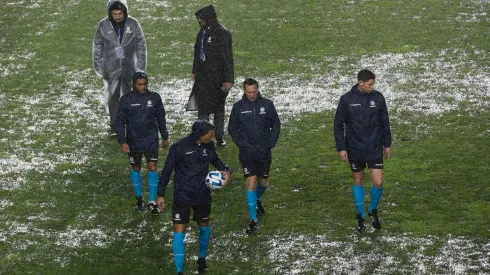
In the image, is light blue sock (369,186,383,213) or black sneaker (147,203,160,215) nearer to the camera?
light blue sock (369,186,383,213)

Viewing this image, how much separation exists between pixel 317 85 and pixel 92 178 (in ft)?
17.4

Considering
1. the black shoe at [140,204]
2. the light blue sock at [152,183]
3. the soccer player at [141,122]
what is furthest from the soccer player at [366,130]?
the black shoe at [140,204]

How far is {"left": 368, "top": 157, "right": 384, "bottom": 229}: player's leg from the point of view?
1287 cm

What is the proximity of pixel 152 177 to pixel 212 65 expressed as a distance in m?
2.74

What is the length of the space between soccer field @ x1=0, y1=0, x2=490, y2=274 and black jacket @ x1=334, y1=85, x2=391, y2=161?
1017mm

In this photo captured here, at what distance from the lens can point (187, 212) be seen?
1173cm

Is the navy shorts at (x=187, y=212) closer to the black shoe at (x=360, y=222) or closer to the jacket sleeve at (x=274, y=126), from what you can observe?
the jacket sleeve at (x=274, y=126)

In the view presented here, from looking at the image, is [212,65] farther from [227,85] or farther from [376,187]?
[376,187]

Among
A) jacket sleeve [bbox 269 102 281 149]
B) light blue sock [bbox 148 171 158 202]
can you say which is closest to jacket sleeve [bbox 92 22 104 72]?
light blue sock [bbox 148 171 158 202]

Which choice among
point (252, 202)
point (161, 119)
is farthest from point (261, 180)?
point (161, 119)

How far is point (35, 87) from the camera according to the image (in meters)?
19.2

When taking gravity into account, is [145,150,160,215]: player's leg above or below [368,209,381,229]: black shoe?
above

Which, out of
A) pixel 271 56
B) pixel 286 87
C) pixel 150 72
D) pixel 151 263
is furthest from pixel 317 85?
pixel 151 263

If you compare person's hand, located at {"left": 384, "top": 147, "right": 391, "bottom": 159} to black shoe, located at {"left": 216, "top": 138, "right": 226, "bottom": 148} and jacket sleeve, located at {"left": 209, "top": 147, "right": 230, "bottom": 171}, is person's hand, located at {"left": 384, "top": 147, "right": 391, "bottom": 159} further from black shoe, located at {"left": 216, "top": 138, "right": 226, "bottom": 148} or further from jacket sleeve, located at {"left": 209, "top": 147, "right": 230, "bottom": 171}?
black shoe, located at {"left": 216, "top": 138, "right": 226, "bottom": 148}
